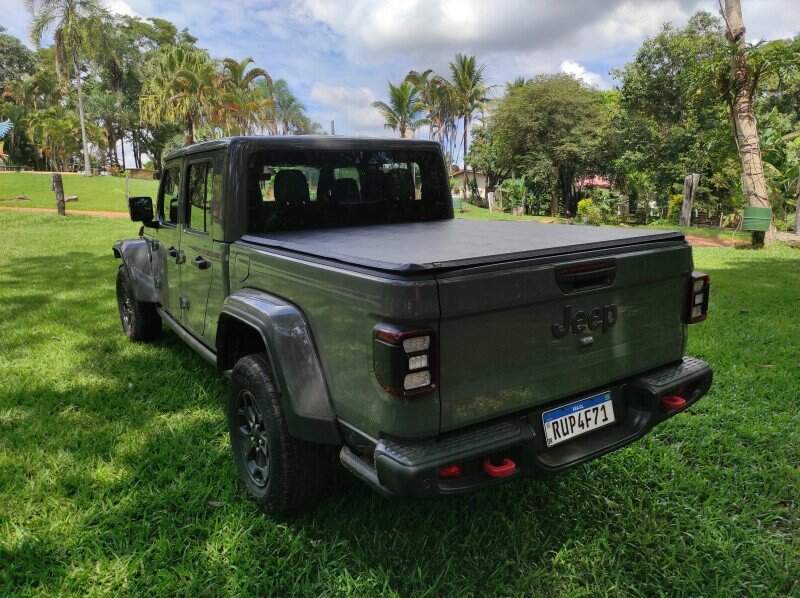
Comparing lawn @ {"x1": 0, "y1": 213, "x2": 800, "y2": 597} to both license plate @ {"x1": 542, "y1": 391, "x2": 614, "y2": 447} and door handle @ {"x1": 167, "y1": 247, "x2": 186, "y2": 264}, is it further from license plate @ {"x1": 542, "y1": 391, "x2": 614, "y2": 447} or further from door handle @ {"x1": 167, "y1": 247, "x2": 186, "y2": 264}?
door handle @ {"x1": 167, "y1": 247, "x2": 186, "y2": 264}

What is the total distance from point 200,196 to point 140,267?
1.68 meters

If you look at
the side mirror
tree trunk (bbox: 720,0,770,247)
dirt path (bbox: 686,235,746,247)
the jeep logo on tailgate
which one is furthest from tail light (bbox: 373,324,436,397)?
dirt path (bbox: 686,235,746,247)

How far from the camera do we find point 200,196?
3.44m

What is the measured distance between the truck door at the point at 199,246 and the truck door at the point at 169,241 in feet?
0.51

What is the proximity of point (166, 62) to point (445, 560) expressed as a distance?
35.7 m

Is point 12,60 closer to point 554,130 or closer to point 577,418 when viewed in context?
point 554,130

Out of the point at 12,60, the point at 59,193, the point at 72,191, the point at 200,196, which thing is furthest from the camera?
the point at 12,60

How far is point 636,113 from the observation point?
1074 inches

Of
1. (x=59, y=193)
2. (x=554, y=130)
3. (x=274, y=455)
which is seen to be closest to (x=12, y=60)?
(x=59, y=193)

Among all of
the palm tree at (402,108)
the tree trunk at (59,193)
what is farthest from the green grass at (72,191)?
the palm tree at (402,108)

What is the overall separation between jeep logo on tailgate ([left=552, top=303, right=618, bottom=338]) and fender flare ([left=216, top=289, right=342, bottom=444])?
3.06ft

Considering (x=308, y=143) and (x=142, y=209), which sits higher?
(x=308, y=143)

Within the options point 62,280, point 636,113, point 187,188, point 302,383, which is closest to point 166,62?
point 636,113

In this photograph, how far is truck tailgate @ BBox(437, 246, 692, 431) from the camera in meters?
1.91
